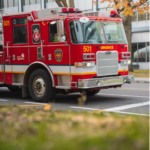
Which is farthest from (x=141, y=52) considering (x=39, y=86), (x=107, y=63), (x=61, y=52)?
(x=61, y=52)

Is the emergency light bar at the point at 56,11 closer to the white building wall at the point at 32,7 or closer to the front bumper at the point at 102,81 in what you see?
the front bumper at the point at 102,81

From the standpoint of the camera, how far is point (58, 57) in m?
11.4

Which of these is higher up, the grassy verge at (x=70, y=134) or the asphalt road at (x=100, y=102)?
the grassy verge at (x=70, y=134)

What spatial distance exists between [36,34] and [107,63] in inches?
94.1

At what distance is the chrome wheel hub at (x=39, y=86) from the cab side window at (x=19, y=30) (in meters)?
1.36

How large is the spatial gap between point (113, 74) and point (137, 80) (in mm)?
8919

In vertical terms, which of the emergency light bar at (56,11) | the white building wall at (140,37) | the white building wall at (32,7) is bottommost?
the emergency light bar at (56,11)

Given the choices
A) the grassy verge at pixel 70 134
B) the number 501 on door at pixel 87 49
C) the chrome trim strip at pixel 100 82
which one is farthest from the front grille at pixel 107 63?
the grassy verge at pixel 70 134

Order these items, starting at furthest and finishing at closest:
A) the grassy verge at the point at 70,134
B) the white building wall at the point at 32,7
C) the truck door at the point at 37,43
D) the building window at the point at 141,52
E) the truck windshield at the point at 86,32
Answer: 1. the white building wall at the point at 32,7
2. the building window at the point at 141,52
3. the truck door at the point at 37,43
4. the truck windshield at the point at 86,32
5. the grassy verge at the point at 70,134

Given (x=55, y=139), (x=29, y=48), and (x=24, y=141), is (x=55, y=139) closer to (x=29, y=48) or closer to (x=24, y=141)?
(x=24, y=141)

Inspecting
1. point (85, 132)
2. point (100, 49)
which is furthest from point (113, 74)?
point (85, 132)

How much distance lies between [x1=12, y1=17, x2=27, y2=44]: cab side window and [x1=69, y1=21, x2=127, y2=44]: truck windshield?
6.24 ft

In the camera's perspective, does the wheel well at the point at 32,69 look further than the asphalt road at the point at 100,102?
Yes

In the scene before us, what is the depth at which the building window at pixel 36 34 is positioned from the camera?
11.9 m
